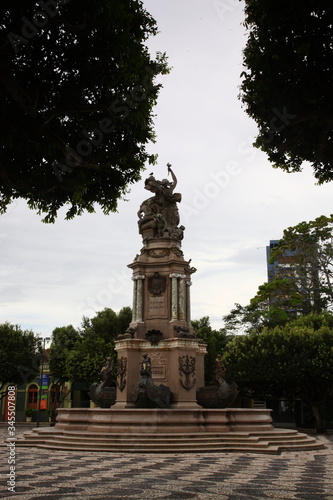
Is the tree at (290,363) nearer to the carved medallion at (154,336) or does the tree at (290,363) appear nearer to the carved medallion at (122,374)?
the carved medallion at (154,336)

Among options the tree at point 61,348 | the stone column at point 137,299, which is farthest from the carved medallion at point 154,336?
the tree at point 61,348

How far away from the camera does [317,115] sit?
7.73 meters

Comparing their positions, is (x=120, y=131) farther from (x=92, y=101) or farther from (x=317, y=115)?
(x=317, y=115)

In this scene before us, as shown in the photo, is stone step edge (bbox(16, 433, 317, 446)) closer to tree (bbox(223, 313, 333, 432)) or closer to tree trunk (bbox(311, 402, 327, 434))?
tree (bbox(223, 313, 333, 432))

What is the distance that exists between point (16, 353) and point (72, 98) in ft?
125

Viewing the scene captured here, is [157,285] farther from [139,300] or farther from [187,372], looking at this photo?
[187,372]

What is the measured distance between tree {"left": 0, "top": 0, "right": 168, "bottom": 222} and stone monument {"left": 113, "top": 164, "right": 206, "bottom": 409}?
9.99 m

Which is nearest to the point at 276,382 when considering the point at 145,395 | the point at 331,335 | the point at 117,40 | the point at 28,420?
the point at 331,335

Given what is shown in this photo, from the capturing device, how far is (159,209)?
75.7ft

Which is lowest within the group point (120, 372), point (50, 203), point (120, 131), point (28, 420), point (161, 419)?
point (28, 420)

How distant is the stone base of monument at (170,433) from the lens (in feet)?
49.0

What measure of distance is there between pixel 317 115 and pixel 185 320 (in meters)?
13.9

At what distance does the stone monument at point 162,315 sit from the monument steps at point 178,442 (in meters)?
2.54

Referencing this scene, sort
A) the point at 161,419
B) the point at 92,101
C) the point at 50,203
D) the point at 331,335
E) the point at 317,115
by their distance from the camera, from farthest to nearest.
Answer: the point at 331,335 < the point at 161,419 < the point at 50,203 < the point at 92,101 < the point at 317,115
